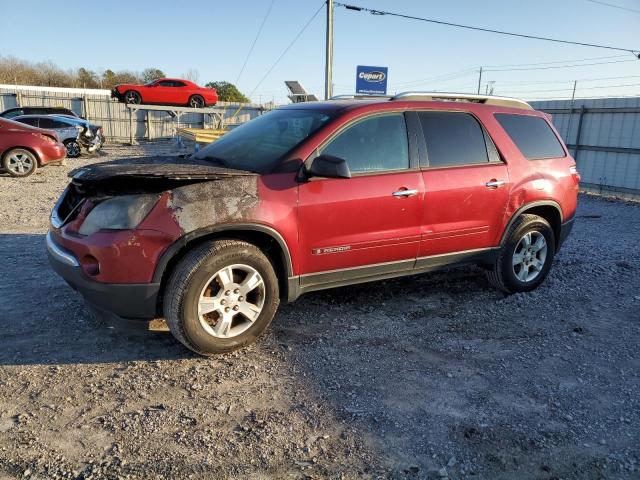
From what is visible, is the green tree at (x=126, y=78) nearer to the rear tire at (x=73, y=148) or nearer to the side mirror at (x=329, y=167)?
the rear tire at (x=73, y=148)

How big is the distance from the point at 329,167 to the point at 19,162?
36.6ft

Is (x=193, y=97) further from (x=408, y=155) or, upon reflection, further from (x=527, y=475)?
(x=527, y=475)

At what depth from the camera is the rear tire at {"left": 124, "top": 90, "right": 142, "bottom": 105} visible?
984 inches

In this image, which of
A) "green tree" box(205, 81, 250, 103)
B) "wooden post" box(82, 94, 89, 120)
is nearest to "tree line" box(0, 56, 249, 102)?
"green tree" box(205, 81, 250, 103)

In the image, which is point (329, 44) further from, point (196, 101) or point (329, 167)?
point (329, 167)

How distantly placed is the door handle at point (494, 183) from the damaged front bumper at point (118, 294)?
2930 mm

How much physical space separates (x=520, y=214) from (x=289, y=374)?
2811 millimetres

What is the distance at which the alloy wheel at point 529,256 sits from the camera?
5016 millimetres

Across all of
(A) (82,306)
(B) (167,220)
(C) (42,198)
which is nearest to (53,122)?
(C) (42,198)

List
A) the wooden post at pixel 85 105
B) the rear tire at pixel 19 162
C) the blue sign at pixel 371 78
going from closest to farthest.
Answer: the rear tire at pixel 19 162, the blue sign at pixel 371 78, the wooden post at pixel 85 105

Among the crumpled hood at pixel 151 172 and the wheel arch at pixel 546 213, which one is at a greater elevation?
the crumpled hood at pixel 151 172

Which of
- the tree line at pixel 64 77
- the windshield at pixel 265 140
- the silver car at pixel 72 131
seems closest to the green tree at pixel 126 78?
Result: the tree line at pixel 64 77

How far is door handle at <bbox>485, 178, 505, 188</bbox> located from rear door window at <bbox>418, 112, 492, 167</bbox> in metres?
0.19

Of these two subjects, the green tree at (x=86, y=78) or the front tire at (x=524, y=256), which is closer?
the front tire at (x=524, y=256)
